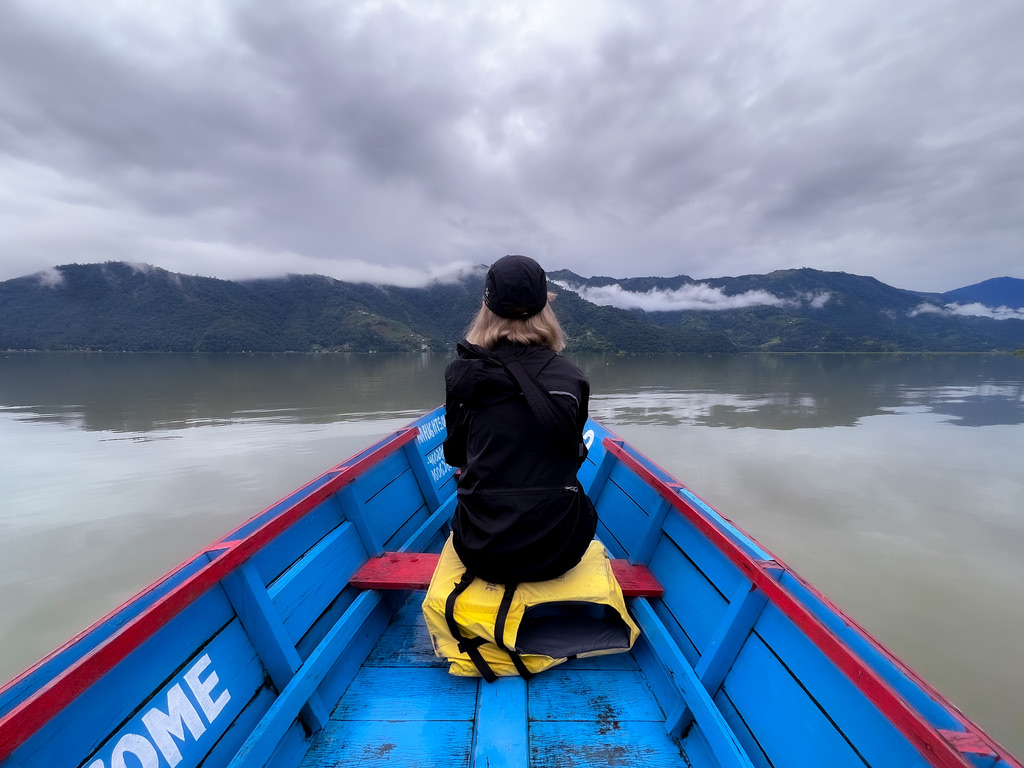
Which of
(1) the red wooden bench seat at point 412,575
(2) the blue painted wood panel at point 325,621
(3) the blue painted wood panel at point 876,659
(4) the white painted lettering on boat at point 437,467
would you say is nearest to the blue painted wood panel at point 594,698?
(1) the red wooden bench seat at point 412,575

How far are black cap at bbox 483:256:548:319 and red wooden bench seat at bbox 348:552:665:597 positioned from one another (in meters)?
1.83

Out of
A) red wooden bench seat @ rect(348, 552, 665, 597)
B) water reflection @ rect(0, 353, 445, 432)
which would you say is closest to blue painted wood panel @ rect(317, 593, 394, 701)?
red wooden bench seat @ rect(348, 552, 665, 597)

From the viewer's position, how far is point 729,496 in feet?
28.2

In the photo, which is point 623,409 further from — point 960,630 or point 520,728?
point 520,728

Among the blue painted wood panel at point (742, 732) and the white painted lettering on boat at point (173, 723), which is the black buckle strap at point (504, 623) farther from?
the white painted lettering on boat at point (173, 723)

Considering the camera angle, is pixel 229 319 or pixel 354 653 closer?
pixel 354 653

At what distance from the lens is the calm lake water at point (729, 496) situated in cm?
487

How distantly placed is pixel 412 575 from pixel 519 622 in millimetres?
1014

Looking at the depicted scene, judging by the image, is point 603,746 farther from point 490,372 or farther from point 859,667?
point 490,372

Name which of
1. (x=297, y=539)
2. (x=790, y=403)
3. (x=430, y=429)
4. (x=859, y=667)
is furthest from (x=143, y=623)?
(x=790, y=403)

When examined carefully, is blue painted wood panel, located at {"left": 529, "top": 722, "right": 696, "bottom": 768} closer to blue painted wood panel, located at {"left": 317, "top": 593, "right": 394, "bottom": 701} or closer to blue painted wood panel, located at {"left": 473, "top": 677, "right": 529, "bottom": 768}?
blue painted wood panel, located at {"left": 473, "top": 677, "right": 529, "bottom": 768}

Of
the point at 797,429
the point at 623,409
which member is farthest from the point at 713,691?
the point at 623,409

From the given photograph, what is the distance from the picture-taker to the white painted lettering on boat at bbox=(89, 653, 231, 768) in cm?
148

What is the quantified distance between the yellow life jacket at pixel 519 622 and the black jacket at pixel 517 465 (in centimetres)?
11
